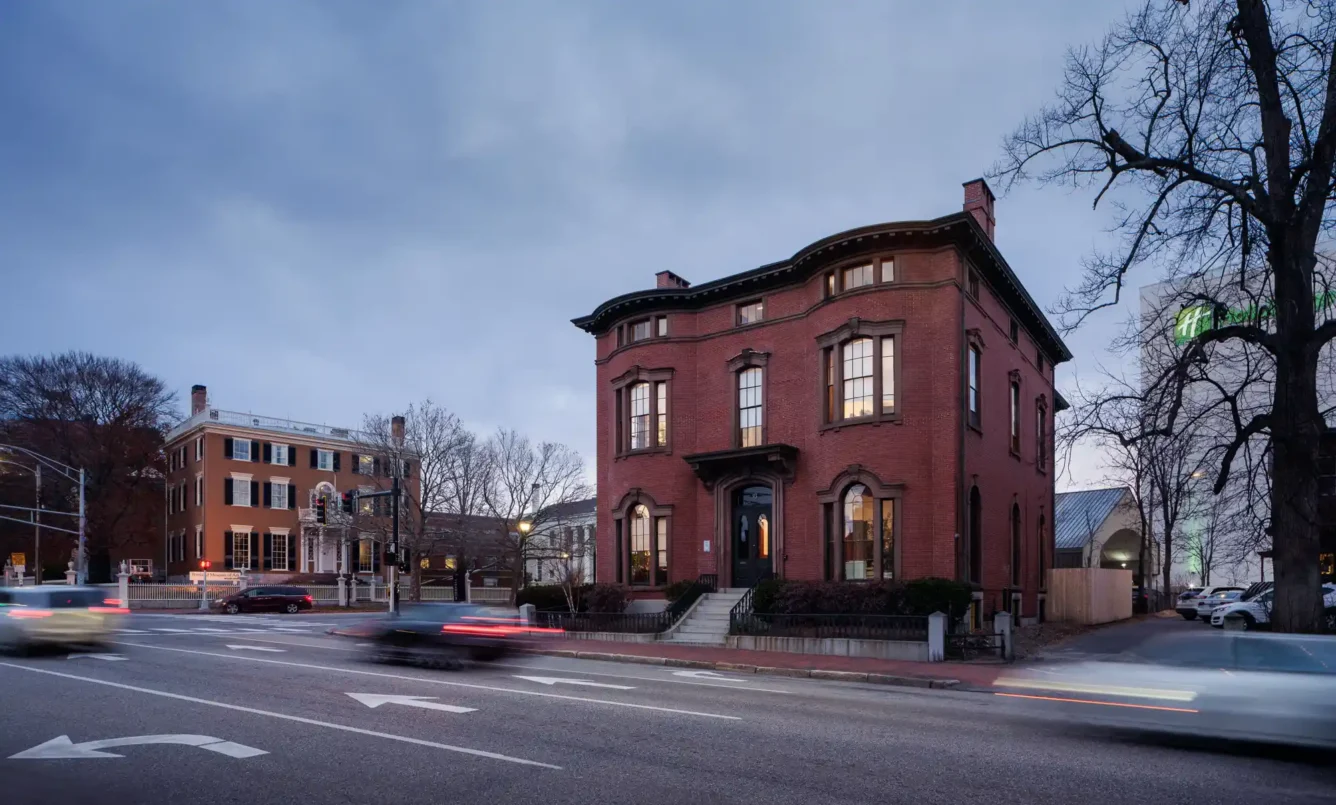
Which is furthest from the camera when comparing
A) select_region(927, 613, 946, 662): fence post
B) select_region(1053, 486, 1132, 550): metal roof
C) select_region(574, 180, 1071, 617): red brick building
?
select_region(1053, 486, 1132, 550): metal roof

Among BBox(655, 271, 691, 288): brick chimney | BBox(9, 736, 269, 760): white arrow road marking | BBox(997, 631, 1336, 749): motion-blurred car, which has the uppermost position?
BBox(655, 271, 691, 288): brick chimney

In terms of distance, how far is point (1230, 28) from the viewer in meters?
16.9

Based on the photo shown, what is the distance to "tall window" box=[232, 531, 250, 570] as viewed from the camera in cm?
6109

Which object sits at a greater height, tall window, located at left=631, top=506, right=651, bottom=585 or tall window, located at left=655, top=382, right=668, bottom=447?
tall window, located at left=655, top=382, right=668, bottom=447

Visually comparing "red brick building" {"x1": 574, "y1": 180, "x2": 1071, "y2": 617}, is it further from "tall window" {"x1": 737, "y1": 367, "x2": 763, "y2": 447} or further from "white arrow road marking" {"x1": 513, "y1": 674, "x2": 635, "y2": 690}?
"white arrow road marking" {"x1": 513, "y1": 674, "x2": 635, "y2": 690}

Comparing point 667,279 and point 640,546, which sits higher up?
point 667,279

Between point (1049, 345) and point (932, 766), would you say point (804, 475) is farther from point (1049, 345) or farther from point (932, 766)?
point (932, 766)

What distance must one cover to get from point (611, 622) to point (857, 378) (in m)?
9.73

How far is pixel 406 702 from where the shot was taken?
11695mm

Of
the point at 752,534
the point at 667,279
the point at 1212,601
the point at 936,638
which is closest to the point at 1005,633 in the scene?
the point at 936,638

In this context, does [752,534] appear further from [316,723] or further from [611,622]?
[316,723]

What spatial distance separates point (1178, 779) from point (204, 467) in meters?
63.0

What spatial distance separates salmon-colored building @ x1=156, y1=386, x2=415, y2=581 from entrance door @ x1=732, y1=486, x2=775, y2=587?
35.0 meters

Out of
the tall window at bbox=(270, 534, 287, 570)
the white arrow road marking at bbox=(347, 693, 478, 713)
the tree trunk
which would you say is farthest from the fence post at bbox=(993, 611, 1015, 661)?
the tall window at bbox=(270, 534, 287, 570)
